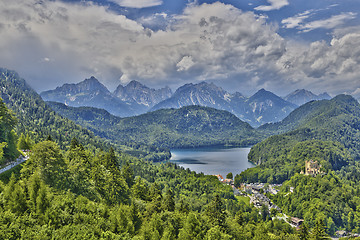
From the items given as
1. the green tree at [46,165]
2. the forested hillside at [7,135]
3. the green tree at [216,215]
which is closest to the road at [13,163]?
the forested hillside at [7,135]

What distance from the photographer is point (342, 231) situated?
294 feet

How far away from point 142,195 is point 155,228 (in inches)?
992

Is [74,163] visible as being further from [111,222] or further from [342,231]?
Answer: [342,231]

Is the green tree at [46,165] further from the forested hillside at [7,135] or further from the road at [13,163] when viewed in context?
the forested hillside at [7,135]

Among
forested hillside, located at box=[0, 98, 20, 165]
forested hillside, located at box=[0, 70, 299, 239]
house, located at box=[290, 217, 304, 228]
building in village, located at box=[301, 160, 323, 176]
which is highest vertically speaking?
forested hillside, located at box=[0, 98, 20, 165]

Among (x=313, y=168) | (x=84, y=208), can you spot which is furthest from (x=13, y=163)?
(x=313, y=168)

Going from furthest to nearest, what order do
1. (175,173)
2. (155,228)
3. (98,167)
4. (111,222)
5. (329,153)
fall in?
(329,153) < (175,173) < (98,167) < (155,228) < (111,222)

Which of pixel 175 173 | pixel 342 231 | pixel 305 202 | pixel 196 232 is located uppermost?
pixel 196 232

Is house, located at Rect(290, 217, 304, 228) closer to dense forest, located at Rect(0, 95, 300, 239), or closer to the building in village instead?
dense forest, located at Rect(0, 95, 300, 239)

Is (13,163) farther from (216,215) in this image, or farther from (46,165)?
(216,215)

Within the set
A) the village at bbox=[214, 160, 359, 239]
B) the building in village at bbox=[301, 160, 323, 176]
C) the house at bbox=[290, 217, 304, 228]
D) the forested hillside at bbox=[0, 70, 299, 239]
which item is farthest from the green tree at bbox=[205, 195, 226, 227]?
the building in village at bbox=[301, 160, 323, 176]

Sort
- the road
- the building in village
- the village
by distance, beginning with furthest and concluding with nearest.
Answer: the building in village, the village, the road

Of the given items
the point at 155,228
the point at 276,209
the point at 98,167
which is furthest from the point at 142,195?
the point at 276,209

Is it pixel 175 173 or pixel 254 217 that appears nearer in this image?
pixel 254 217
